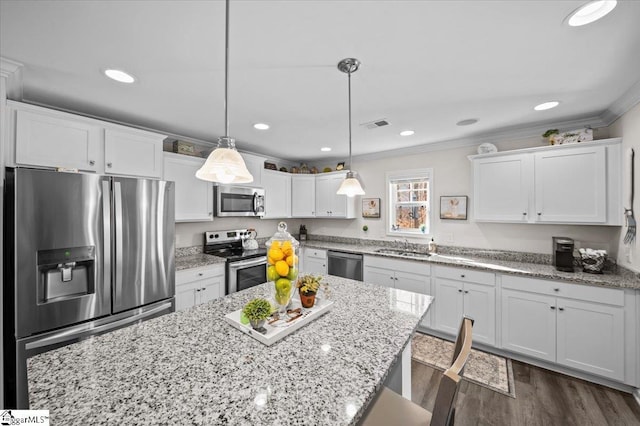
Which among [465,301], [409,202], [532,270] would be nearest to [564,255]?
[532,270]

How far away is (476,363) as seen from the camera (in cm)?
253

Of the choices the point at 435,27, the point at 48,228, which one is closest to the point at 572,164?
the point at 435,27

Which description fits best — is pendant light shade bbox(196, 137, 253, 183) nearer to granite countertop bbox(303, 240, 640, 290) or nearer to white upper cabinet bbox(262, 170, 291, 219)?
granite countertop bbox(303, 240, 640, 290)

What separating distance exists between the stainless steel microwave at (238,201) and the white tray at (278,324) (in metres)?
2.20

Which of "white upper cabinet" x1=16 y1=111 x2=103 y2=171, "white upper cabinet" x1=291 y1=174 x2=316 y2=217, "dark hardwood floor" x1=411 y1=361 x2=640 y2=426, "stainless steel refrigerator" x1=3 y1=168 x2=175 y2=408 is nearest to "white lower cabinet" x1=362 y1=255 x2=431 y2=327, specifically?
"dark hardwood floor" x1=411 y1=361 x2=640 y2=426

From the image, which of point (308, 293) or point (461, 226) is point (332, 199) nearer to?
point (461, 226)

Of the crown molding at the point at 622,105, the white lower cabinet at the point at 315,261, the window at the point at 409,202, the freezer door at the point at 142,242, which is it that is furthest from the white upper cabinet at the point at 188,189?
the crown molding at the point at 622,105

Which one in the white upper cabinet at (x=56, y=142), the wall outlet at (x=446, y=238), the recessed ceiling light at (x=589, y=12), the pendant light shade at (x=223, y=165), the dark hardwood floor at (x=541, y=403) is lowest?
Result: the dark hardwood floor at (x=541, y=403)

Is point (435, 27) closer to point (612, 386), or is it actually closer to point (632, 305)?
point (632, 305)

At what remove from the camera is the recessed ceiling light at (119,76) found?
1701 millimetres

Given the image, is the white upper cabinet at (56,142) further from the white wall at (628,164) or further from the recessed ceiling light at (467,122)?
the white wall at (628,164)

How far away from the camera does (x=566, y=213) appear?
2.54 m

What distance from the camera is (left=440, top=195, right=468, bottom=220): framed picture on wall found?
335cm

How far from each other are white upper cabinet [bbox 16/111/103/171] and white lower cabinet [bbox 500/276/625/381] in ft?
13.5
